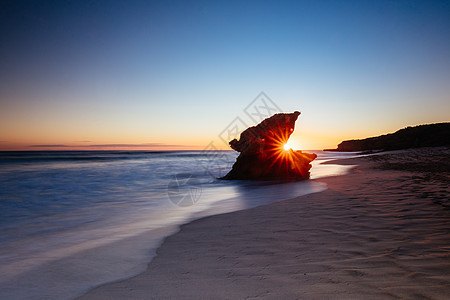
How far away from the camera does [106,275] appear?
3014mm

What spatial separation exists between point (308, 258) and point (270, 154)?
11.1 m

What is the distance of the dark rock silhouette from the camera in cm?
1348

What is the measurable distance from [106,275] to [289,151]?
41.4ft

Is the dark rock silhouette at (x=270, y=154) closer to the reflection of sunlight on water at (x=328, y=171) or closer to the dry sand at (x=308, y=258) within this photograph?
the reflection of sunlight on water at (x=328, y=171)

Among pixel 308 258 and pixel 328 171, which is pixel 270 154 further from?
pixel 308 258

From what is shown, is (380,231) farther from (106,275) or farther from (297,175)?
(297,175)

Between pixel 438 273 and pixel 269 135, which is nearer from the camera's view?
pixel 438 273

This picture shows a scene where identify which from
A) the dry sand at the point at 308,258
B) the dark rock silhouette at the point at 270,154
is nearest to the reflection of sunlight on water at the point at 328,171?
the dark rock silhouette at the point at 270,154

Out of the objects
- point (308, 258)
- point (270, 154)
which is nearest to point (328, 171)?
point (270, 154)

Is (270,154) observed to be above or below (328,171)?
above

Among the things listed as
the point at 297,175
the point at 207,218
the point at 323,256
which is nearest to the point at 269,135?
the point at 297,175

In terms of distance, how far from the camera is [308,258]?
292 cm

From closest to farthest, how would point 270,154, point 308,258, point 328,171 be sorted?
1. point 308,258
2. point 270,154
3. point 328,171

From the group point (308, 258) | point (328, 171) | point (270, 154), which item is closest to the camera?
point (308, 258)
